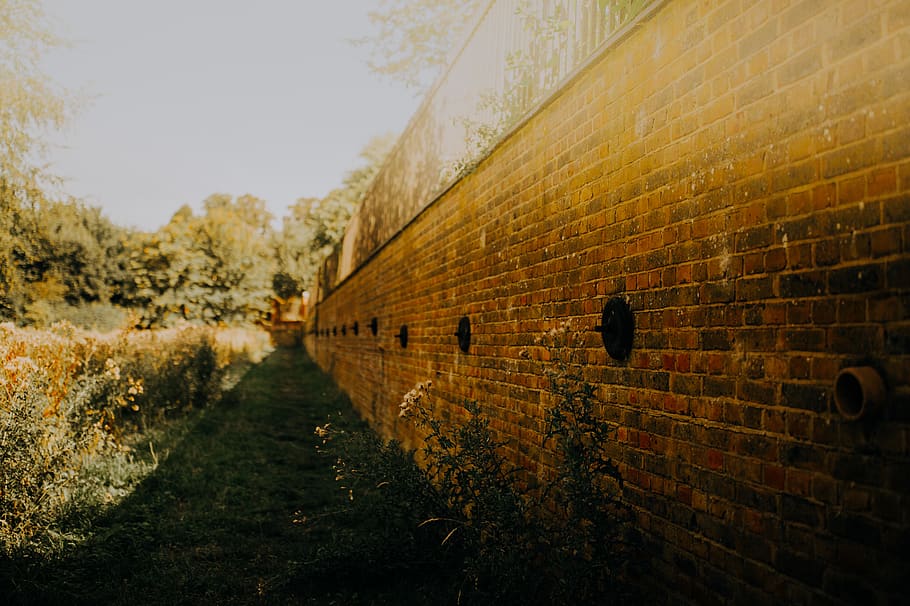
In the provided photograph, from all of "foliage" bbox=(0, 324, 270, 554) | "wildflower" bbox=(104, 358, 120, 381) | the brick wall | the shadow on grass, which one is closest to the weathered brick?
the brick wall

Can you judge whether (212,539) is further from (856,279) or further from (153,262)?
(153,262)

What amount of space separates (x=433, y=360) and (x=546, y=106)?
284cm

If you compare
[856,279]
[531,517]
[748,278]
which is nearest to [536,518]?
[531,517]

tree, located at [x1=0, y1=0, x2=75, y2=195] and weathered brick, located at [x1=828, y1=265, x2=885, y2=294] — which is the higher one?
tree, located at [x1=0, y1=0, x2=75, y2=195]

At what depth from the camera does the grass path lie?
3654 millimetres

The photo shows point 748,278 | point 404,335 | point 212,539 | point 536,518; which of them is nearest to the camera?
point 748,278

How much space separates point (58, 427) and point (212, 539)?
5.09ft

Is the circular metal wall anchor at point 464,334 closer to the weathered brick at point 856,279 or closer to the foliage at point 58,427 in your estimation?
the foliage at point 58,427

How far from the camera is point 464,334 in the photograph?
4840mm

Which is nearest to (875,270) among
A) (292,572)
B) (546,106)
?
(546,106)

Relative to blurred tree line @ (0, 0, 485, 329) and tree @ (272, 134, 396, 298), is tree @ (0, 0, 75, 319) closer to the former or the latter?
blurred tree line @ (0, 0, 485, 329)

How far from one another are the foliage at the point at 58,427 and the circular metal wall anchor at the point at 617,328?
12.5ft

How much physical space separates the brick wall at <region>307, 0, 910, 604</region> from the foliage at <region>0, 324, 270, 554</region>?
3.47m

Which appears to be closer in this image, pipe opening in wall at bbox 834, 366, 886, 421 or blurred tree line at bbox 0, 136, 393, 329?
pipe opening in wall at bbox 834, 366, 886, 421
